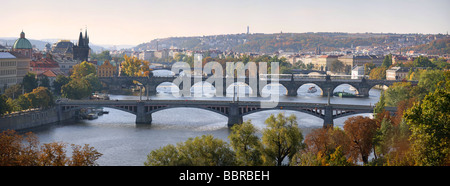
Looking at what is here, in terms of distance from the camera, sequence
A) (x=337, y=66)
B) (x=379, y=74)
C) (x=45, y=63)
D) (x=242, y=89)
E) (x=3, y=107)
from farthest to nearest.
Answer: (x=337, y=66) < (x=379, y=74) < (x=45, y=63) < (x=242, y=89) < (x=3, y=107)

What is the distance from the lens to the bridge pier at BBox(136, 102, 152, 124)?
4106 cm

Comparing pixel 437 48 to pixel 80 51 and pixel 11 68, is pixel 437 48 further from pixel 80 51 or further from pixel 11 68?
pixel 11 68

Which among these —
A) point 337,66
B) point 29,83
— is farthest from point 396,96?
point 337,66

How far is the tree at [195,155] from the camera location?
17875 mm

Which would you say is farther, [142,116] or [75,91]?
[75,91]

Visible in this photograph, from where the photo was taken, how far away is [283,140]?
22266 mm

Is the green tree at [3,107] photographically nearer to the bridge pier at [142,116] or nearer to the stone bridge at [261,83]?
the bridge pier at [142,116]

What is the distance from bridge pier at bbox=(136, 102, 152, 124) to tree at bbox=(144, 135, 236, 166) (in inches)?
868

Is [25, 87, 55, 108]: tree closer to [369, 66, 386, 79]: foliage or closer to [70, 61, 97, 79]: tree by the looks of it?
[70, 61, 97, 79]: tree

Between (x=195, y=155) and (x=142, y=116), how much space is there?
23.0 metres

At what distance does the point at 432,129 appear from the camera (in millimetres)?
18219

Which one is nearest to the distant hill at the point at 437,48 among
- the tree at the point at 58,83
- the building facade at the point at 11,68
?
the tree at the point at 58,83

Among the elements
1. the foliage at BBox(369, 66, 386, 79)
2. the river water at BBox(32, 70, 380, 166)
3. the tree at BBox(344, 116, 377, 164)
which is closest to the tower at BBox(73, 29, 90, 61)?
the river water at BBox(32, 70, 380, 166)

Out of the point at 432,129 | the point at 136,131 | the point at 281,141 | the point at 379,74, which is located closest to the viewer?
the point at 432,129
